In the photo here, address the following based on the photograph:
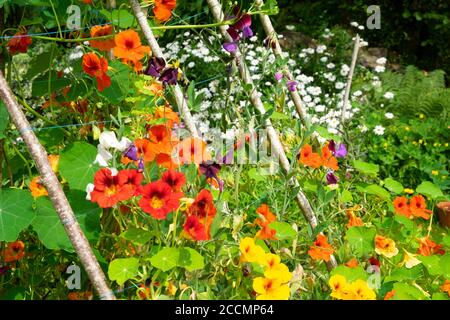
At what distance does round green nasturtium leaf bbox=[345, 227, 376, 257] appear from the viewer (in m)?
2.32

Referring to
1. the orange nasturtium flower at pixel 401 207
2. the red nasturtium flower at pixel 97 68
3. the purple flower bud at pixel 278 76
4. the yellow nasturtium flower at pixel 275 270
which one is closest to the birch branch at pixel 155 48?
the red nasturtium flower at pixel 97 68

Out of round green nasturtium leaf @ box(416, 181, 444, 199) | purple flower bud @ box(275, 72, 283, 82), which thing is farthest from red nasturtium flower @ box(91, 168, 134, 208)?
round green nasturtium leaf @ box(416, 181, 444, 199)

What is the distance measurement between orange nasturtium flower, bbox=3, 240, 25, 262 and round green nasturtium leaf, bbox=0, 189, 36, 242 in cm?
34

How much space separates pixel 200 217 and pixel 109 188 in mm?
258

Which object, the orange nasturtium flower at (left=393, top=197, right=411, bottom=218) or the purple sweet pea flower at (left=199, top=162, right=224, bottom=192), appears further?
the orange nasturtium flower at (left=393, top=197, right=411, bottom=218)

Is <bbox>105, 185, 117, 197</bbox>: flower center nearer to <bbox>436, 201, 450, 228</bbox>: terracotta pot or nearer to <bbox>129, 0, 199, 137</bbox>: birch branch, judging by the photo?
<bbox>129, 0, 199, 137</bbox>: birch branch

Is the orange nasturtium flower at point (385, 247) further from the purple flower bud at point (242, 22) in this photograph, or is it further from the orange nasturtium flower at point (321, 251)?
the purple flower bud at point (242, 22)

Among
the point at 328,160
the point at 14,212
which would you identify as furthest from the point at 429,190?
the point at 14,212

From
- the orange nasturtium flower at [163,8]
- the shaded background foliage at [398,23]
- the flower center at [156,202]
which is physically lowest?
Result: the shaded background foliage at [398,23]

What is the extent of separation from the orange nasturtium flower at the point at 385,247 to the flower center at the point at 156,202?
34.9 inches

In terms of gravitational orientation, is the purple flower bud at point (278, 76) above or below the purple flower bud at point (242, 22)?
below

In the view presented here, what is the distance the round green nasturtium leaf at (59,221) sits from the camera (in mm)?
1981

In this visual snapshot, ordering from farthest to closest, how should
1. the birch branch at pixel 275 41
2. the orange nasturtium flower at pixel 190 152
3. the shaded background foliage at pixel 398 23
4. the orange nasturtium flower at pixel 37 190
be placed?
the shaded background foliage at pixel 398 23 → the birch branch at pixel 275 41 → the orange nasturtium flower at pixel 37 190 → the orange nasturtium flower at pixel 190 152
